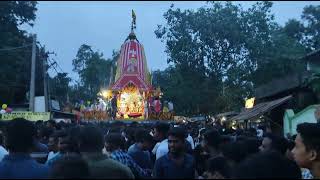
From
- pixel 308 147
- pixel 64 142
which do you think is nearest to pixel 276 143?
pixel 308 147

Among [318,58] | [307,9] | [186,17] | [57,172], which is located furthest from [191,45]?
[57,172]

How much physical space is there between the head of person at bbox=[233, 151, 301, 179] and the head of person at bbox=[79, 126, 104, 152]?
2.20 meters

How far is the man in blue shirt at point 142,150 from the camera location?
833cm

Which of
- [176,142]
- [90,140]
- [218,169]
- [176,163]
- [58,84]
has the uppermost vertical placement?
[58,84]

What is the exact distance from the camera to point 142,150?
8586mm

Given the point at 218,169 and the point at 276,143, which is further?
the point at 276,143

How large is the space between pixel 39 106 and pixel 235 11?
1567 cm

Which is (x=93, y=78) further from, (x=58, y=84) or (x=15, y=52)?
(x=15, y=52)

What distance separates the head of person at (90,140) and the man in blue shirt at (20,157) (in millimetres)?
400

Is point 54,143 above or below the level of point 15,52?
below

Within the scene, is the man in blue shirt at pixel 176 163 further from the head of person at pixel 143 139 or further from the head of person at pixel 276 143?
the head of person at pixel 143 139

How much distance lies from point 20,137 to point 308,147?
→ 8.56 feet

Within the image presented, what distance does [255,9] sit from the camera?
3716cm

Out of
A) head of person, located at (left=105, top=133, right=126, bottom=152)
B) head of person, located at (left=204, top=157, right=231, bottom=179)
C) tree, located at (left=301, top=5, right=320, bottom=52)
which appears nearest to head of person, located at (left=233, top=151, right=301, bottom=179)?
head of person, located at (left=204, top=157, right=231, bottom=179)
